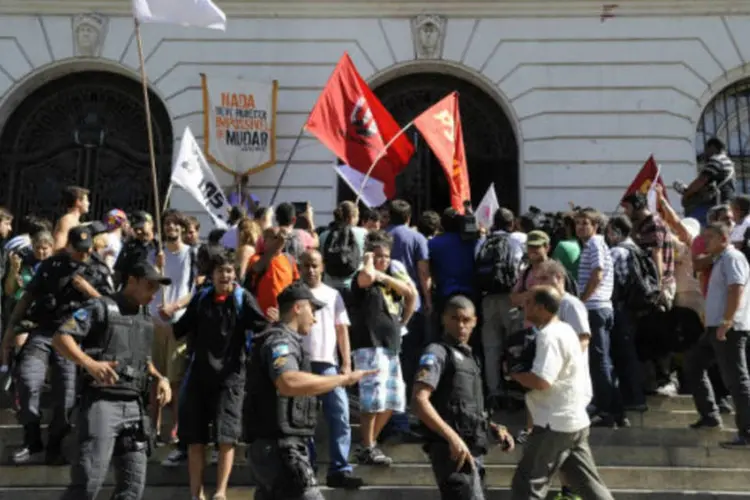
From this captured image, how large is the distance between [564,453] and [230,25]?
11960 mm

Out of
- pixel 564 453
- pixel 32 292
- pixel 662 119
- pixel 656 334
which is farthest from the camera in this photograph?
pixel 662 119

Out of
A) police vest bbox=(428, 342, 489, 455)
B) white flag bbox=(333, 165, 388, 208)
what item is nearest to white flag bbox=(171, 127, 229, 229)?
white flag bbox=(333, 165, 388, 208)

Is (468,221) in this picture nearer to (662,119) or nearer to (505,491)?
(505,491)

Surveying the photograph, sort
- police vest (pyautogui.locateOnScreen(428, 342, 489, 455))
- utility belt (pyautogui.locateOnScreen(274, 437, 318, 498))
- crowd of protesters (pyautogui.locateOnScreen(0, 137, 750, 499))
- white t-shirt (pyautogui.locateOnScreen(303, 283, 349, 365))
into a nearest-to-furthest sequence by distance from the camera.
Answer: utility belt (pyautogui.locateOnScreen(274, 437, 318, 498))
police vest (pyautogui.locateOnScreen(428, 342, 489, 455))
crowd of protesters (pyautogui.locateOnScreen(0, 137, 750, 499))
white t-shirt (pyautogui.locateOnScreen(303, 283, 349, 365))

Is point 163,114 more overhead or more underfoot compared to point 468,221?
more overhead

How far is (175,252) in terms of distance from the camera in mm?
8539

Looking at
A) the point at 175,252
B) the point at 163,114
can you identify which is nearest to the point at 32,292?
the point at 175,252

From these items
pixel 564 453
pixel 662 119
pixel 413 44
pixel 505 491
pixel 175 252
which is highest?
pixel 413 44

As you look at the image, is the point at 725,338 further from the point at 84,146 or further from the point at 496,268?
the point at 84,146

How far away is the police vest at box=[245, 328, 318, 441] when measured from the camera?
5133 millimetres

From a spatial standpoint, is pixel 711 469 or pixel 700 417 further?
pixel 700 417

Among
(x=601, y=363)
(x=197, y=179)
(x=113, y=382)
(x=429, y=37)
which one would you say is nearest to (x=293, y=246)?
(x=601, y=363)

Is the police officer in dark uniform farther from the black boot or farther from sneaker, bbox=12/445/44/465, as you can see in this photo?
sneaker, bbox=12/445/44/465

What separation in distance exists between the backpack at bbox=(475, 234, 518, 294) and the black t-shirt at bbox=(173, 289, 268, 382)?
242cm
